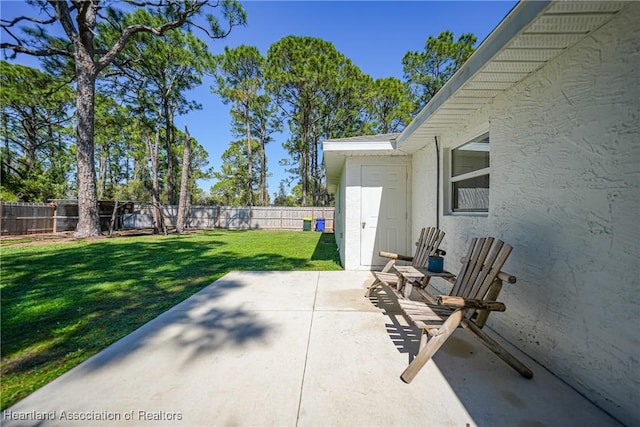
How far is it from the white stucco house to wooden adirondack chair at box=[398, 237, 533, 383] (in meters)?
0.36

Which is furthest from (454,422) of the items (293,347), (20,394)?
(20,394)

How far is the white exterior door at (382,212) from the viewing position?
549 cm

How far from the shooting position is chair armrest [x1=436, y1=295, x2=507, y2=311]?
6.44ft

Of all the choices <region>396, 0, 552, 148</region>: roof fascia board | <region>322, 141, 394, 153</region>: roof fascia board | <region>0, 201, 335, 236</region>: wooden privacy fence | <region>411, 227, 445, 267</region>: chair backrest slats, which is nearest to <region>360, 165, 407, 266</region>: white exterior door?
<region>322, 141, 394, 153</region>: roof fascia board

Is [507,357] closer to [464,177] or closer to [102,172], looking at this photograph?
[464,177]

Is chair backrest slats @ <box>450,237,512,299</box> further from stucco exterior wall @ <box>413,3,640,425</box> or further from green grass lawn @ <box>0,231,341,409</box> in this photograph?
green grass lawn @ <box>0,231,341,409</box>

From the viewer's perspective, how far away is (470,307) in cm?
198

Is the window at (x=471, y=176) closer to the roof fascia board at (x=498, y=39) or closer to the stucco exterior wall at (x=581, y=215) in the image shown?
the stucco exterior wall at (x=581, y=215)

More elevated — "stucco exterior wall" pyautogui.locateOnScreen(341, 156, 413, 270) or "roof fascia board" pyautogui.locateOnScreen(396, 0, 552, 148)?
"roof fascia board" pyautogui.locateOnScreen(396, 0, 552, 148)

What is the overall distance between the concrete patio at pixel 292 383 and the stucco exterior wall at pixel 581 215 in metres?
0.25

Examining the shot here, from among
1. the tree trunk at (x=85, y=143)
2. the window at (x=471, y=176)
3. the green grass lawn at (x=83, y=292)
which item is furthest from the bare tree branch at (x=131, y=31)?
the window at (x=471, y=176)

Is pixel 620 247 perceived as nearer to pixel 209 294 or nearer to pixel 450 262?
pixel 450 262

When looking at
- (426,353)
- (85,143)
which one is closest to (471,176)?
(426,353)

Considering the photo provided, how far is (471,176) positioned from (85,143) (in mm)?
13400
